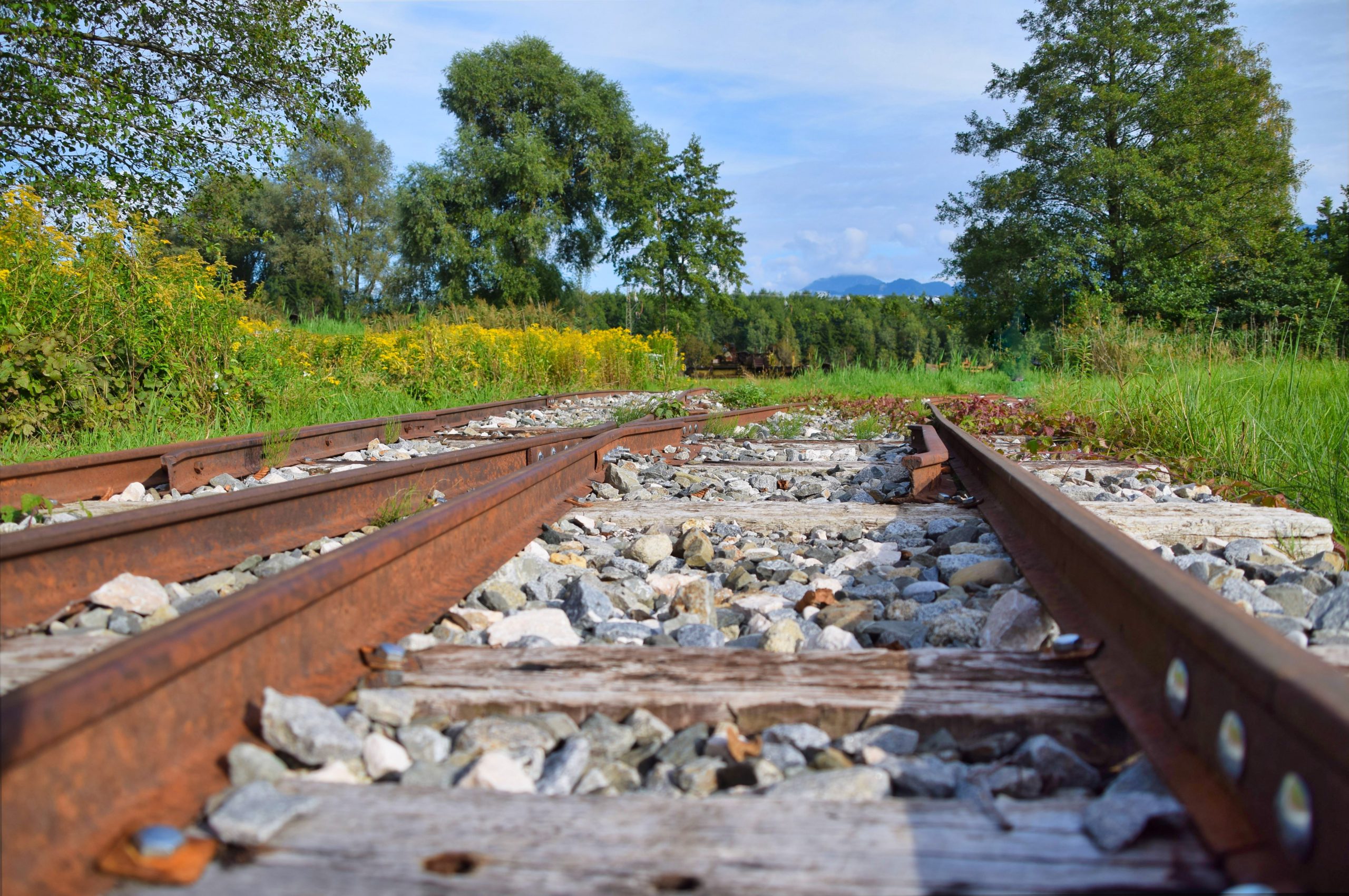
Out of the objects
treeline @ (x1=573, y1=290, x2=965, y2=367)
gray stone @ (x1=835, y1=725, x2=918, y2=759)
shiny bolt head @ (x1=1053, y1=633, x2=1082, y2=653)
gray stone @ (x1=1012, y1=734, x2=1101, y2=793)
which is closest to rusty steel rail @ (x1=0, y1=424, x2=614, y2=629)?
gray stone @ (x1=835, y1=725, x2=918, y2=759)

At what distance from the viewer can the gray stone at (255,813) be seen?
2.97ft

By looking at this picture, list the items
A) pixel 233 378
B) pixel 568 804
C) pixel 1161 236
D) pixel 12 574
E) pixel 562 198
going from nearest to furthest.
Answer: pixel 568 804 < pixel 12 574 < pixel 233 378 < pixel 1161 236 < pixel 562 198

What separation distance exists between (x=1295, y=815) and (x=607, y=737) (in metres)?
0.87

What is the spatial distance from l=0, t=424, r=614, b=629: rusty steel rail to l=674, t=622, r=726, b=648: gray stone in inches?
54.2

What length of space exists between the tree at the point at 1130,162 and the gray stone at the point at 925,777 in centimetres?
2922

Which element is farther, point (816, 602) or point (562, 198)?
point (562, 198)

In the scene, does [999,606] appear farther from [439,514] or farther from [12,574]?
[12,574]

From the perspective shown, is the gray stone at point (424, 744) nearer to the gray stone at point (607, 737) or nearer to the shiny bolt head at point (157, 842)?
the gray stone at point (607, 737)

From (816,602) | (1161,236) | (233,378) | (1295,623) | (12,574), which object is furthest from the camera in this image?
(1161,236)

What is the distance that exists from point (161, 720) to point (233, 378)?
513cm

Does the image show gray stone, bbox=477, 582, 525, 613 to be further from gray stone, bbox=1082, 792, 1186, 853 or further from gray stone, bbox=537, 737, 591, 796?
gray stone, bbox=1082, 792, 1186, 853

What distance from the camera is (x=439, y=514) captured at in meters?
2.10

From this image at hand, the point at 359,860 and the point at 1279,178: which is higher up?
the point at 1279,178

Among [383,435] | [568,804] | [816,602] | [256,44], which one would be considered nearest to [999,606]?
[816,602]
